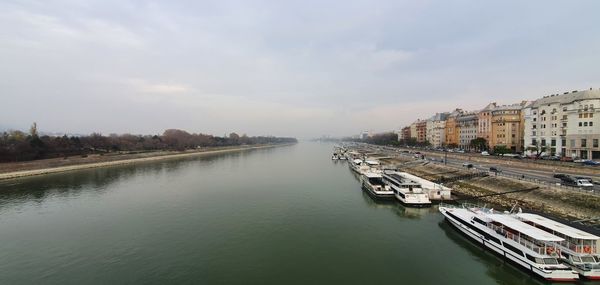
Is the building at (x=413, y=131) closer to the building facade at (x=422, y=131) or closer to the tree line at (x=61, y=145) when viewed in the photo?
the building facade at (x=422, y=131)

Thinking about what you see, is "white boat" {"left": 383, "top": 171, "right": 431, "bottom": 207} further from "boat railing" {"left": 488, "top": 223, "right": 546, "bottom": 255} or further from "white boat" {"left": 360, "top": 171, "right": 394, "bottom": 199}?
"boat railing" {"left": 488, "top": 223, "right": 546, "bottom": 255}

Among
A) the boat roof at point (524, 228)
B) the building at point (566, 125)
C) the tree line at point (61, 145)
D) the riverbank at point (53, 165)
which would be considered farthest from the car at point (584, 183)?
the tree line at point (61, 145)

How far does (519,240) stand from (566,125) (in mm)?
50930

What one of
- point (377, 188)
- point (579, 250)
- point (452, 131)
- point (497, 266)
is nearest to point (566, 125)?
point (377, 188)

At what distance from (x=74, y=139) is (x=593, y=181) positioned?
352 feet

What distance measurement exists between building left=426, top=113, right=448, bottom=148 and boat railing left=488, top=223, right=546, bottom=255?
93229mm

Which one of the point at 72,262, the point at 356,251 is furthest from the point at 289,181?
the point at 72,262

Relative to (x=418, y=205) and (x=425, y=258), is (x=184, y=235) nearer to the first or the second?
(x=425, y=258)

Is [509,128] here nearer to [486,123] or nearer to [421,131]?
[486,123]

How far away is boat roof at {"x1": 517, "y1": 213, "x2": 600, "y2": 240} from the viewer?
13884 mm

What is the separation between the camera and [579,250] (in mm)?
13930

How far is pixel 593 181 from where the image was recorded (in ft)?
89.5

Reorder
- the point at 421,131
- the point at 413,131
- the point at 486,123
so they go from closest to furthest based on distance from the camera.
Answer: the point at 486,123
the point at 421,131
the point at 413,131

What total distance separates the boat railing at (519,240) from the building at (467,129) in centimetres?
7101
